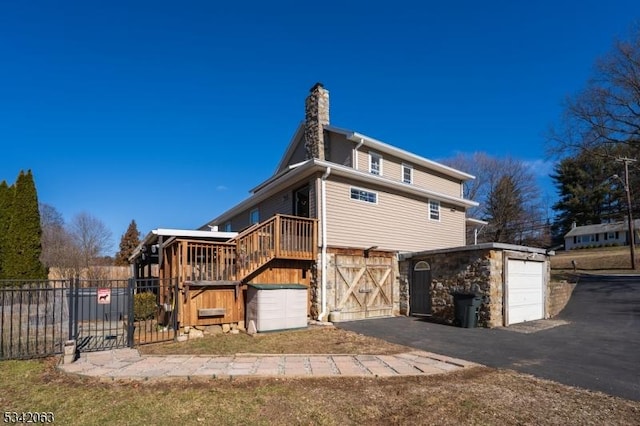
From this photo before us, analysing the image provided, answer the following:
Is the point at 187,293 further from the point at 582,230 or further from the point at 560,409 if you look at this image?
the point at 582,230

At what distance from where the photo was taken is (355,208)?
542 inches

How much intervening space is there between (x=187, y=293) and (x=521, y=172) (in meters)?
32.8

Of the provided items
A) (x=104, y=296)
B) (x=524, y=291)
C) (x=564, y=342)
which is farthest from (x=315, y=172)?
(x=564, y=342)

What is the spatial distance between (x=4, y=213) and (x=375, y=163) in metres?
17.9

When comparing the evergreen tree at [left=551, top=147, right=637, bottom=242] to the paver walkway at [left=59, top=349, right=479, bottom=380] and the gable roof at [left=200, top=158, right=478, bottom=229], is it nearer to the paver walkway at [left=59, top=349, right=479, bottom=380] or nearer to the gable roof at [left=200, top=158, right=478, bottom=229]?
the gable roof at [left=200, top=158, right=478, bottom=229]

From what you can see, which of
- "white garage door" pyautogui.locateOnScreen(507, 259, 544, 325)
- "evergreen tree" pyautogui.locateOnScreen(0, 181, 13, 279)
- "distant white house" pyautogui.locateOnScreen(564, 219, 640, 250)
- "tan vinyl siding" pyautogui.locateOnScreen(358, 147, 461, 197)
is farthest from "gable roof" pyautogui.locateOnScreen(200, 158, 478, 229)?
"distant white house" pyautogui.locateOnScreen(564, 219, 640, 250)

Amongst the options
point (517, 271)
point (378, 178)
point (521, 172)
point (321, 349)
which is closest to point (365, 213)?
point (378, 178)

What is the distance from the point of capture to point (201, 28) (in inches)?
553

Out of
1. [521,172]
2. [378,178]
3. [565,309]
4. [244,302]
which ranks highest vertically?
[521,172]

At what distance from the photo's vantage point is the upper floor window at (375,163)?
1602 cm

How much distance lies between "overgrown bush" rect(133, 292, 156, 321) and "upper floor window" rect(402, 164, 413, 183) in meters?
11.6

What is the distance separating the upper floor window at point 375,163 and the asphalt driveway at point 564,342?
6114mm

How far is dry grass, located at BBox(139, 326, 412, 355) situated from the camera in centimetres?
816

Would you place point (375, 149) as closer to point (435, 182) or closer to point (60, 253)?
point (435, 182)
